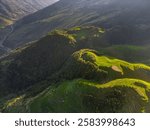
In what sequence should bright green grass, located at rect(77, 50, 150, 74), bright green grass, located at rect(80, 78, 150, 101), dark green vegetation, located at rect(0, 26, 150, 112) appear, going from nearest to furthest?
1. dark green vegetation, located at rect(0, 26, 150, 112)
2. bright green grass, located at rect(80, 78, 150, 101)
3. bright green grass, located at rect(77, 50, 150, 74)

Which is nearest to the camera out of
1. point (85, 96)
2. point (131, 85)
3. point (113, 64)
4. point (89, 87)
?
point (85, 96)

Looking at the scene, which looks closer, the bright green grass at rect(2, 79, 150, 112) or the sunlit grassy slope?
the sunlit grassy slope

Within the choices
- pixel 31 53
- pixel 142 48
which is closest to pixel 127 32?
pixel 142 48

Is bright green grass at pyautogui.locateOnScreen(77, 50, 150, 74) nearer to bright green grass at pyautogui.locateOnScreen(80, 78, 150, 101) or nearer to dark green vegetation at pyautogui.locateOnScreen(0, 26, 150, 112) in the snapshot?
dark green vegetation at pyautogui.locateOnScreen(0, 26, 150, 112)

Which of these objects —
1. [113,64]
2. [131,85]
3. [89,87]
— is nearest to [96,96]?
[89,87]

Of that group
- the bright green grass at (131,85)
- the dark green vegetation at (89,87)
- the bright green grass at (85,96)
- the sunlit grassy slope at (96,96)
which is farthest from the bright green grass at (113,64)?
the bright green grass at (85,96)

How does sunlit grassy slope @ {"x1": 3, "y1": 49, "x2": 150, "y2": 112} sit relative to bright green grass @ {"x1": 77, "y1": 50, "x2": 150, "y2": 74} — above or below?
above

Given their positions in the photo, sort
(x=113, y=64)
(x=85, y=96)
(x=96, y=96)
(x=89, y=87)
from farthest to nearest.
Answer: (x=113, y=64) → (x=89, y=87) → (x=85, y=96) → (x=96, y=96)

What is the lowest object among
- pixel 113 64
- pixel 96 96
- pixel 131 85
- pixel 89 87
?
pixel 113 64

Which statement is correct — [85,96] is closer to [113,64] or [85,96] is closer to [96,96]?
[96,96]

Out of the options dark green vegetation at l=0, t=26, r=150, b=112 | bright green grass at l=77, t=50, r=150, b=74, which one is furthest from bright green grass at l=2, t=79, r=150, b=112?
bright green grass at l=77, t=50, r=150, b=74

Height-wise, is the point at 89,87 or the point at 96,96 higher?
the point at 89,87

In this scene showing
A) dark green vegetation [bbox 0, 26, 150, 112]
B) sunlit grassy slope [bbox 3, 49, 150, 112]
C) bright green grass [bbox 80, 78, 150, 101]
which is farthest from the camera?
bright green grass [bbox 80, 78, 150, 101]
